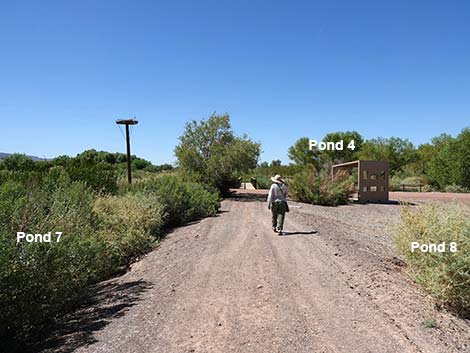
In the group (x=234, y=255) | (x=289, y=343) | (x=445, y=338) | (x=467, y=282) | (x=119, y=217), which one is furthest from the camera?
(x=119, y=217)

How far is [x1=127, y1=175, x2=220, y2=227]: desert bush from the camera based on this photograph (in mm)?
12805

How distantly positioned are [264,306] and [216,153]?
62.9 feet

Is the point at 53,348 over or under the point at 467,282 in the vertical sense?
under

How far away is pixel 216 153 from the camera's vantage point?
23719 millimetres

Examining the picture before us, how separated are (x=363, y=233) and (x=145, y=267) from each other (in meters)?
7.42

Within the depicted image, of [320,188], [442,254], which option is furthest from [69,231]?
[320,188]

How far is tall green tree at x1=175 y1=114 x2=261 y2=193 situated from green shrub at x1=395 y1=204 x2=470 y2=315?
15.8m

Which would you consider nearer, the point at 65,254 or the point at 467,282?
the point at 467,282

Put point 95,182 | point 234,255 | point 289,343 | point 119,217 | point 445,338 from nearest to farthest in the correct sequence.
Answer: point 289,343, point 445,338, point 234,255, point 119,217, point 95,182

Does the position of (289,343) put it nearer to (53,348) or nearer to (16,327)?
(53,348)

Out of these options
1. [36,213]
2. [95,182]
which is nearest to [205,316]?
[36,213]

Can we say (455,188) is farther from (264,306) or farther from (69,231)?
(69,231)

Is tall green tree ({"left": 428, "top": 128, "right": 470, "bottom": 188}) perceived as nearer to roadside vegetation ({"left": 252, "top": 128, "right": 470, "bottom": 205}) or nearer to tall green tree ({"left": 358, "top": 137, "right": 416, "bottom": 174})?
roadside vegetation ({"left": 252, "top": 128, "right": 470, "bottom": 205})

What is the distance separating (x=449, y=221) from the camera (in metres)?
5.71
